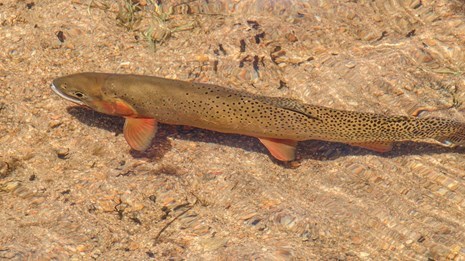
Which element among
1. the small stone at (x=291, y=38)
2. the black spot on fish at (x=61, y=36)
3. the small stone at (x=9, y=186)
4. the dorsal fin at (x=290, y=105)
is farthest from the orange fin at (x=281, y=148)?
the black spot on fish at (x=61, y=36)

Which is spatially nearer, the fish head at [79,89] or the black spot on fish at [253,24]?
the fish head at [79,89]

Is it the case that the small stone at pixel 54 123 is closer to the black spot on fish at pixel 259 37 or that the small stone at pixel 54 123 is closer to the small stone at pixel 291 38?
the black spot on fish at pixel 259 37

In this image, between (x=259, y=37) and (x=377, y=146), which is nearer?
(x=377, y=146)

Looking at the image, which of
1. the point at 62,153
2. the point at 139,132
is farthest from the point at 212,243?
the point at 62,153

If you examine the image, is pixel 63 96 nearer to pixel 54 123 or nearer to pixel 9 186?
pixel 54 123

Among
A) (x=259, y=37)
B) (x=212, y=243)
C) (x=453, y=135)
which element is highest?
(x=259, y=37)

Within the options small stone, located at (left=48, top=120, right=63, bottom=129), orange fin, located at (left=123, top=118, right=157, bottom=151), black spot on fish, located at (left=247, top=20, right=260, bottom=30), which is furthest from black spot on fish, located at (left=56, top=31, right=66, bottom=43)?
black spot on fish, located at (left=247, top=20, right=260, bottom=30)

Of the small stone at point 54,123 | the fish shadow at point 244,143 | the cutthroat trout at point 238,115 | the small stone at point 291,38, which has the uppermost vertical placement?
the small stone at point 291,38

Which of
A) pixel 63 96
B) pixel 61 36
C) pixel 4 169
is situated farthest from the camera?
pixel 61 36
